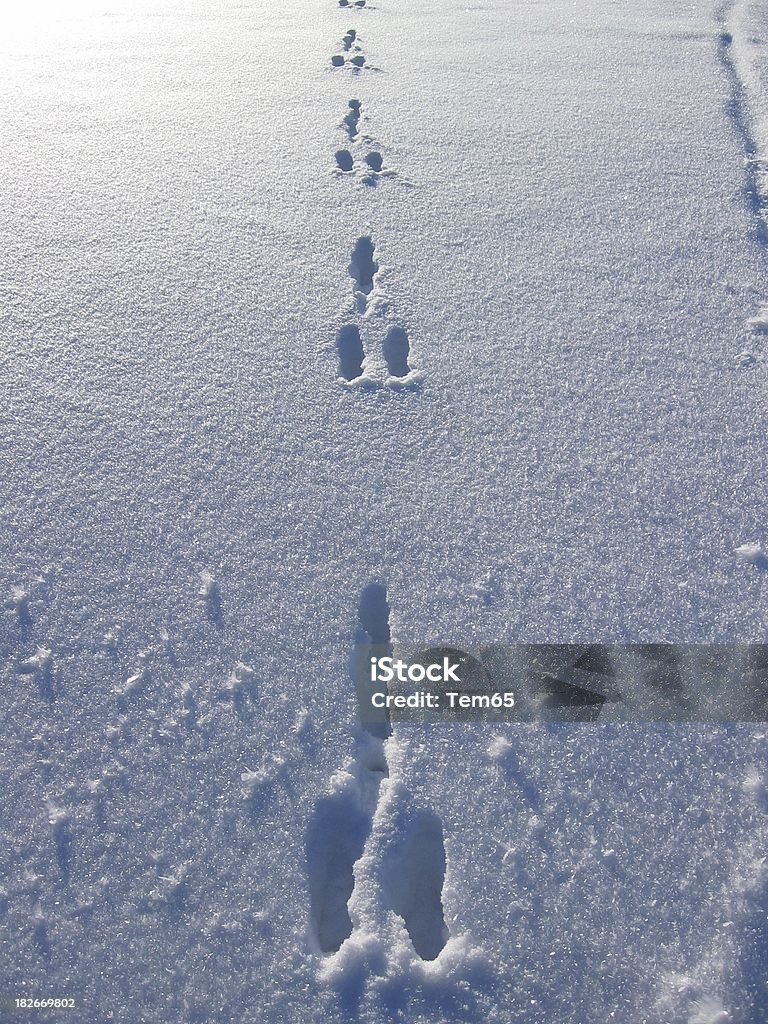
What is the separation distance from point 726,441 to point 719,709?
0.73 m

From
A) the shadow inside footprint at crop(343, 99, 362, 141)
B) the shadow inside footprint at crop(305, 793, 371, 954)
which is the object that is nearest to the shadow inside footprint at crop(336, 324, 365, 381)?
the shadow inside footprint at crop(305, 793, 371, 954)

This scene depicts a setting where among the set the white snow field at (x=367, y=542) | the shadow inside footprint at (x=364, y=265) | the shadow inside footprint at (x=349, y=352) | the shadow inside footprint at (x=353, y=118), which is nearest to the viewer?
the white snow field at (x=367, y=542)

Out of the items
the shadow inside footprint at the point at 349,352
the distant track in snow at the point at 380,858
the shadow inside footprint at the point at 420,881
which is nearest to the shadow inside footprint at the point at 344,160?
the shadow inside footprint at the point at 349,352

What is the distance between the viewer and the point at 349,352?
194 cm

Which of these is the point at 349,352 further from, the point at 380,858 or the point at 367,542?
the point at 380,858

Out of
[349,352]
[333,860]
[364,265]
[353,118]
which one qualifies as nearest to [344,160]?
[353,118]

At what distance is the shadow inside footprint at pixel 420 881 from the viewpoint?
1.11m

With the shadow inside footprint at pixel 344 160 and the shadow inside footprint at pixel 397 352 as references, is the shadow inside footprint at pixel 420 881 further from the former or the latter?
the shadow inside footprint at pixel 344 160

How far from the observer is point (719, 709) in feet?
4.29

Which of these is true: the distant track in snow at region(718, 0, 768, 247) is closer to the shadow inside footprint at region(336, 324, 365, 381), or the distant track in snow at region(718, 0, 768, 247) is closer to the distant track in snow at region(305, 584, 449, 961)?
the shadow inside footprint at region(336, 324, 365, 381)

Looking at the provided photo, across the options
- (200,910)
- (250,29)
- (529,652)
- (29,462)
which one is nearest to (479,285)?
(529,652)

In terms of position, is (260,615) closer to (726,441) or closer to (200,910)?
(200,910)

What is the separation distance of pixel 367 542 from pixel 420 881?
684mm

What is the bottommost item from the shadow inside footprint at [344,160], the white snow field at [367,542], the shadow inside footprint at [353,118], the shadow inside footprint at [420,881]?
the shadow inside footprint at [420,881]
